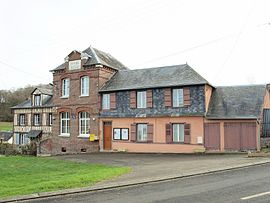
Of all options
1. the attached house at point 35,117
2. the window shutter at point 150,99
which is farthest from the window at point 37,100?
the window shutter at point 150,99

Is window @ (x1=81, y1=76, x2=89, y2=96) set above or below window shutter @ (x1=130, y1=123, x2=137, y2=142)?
above

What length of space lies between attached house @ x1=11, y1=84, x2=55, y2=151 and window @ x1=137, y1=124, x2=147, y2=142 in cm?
1402

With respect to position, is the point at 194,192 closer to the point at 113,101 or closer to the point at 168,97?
the point at 168,97

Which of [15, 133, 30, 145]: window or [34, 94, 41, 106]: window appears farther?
[15, 133, 30, 145]: window

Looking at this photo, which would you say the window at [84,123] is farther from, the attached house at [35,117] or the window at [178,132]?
the window at [178,132]

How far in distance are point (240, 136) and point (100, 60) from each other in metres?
14.7

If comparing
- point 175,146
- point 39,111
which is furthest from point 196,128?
point 39,111

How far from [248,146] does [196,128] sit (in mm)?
4035

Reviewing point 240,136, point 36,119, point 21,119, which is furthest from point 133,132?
point 21,119

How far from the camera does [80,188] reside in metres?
10.3

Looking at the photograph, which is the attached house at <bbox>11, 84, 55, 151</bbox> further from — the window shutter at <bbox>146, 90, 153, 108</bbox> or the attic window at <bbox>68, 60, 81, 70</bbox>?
the window shutter at <bbox>146, 90, 153, 108</bbox>

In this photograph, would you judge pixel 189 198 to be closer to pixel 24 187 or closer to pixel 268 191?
pixel 268 191

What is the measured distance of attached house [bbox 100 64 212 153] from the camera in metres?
25.4

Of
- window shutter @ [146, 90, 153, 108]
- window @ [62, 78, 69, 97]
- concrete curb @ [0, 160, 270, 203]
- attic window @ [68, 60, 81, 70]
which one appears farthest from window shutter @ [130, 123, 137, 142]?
concrete curb @ [0, 160, 270, 203]
